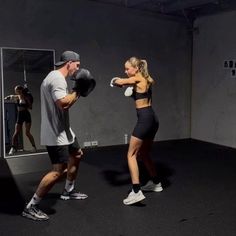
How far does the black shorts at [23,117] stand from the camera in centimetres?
500

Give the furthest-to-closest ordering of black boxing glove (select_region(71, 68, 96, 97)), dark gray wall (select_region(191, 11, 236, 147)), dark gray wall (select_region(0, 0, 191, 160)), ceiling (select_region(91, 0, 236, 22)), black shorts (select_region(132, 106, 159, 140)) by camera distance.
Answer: dark gray wall (select_region(191, 11, 236, 147))
ceiling (select_region(91, 0, 236, 22))
dark gray wall (select_region(0, 0, 191, 160))
black shorts (select_region(132, 106, 159, 140))
black boxing glove (select_region(71, 68, 96, 97))

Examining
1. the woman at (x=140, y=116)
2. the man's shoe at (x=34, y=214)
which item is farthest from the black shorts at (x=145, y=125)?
the man's shoe at (x=34, y=214)

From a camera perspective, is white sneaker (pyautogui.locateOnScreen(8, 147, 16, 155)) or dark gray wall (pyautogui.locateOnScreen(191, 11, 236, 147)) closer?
white sneaker (pyautogui.locateOnScreen(8, 147, 16, 155))

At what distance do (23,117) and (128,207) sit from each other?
2.50 meters

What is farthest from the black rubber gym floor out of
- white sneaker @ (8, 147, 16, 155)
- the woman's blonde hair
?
the woman's blonde hair

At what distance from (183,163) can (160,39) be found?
2533 mm

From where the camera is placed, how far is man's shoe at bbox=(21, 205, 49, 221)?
2904mm

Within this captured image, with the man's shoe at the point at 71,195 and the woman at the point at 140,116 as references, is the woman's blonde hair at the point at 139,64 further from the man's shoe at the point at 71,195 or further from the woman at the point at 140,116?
the man's shoe at the point at 71,195

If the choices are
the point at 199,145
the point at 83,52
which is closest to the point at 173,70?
the point at 199,145

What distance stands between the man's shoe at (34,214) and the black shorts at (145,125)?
1.13 m

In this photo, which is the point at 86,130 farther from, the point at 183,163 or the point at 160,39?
the point at 160,39

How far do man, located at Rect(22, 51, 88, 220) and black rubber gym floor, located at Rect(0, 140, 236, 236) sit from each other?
0.23 m

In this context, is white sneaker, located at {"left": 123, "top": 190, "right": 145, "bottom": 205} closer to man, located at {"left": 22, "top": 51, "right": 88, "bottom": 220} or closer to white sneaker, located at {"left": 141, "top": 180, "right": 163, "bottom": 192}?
white sneaker, located at {"left": 141, "top": 180, "right": 163, "bottom": 192}


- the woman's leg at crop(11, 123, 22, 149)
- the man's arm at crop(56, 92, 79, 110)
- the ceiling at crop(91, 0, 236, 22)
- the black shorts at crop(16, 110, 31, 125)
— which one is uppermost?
the ceiling at crop(91, 0, 236, 22)
